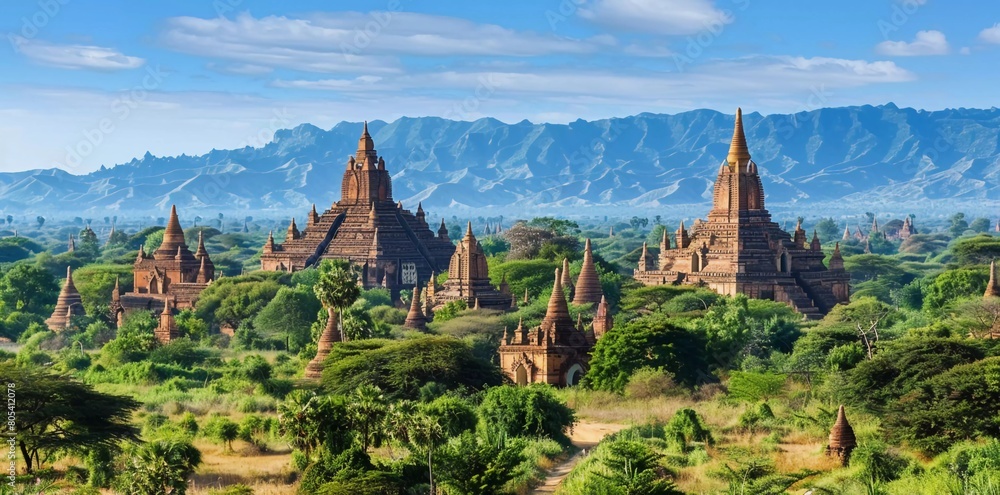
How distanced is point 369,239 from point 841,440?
2404 inches

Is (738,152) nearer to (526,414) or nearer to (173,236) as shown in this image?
(173,236)

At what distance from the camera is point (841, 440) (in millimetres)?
40906

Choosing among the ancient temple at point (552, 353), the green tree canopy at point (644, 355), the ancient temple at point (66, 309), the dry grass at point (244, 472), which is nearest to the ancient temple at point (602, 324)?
the ancient temple at point (552, 353)

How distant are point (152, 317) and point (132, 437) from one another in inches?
1741

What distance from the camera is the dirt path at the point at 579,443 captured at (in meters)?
40.7

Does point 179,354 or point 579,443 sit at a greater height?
point 179,354

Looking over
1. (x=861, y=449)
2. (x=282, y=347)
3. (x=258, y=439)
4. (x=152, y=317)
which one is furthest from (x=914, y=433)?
(x=152, y=317)

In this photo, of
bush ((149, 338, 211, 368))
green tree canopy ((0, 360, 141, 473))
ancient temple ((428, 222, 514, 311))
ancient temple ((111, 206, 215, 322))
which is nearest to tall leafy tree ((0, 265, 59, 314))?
ancient temple ((111, 206, 215, 322))

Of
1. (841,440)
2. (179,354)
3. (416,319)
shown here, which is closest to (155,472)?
(841,440)

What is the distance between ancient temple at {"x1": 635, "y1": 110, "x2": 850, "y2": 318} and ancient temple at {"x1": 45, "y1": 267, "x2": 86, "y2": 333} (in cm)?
2780

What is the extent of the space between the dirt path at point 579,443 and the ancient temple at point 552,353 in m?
7.20

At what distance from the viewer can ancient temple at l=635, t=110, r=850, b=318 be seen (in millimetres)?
84500

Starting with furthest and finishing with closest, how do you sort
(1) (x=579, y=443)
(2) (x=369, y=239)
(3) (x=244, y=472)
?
1. (2) (x=369, y=239)
2. (1) (x=579, y=443)
3. (3) (x=244, y=472)

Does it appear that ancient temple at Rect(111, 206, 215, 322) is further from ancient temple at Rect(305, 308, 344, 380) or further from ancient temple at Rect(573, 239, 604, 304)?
ancient temple at Rect(305, 308, 344, 380)
